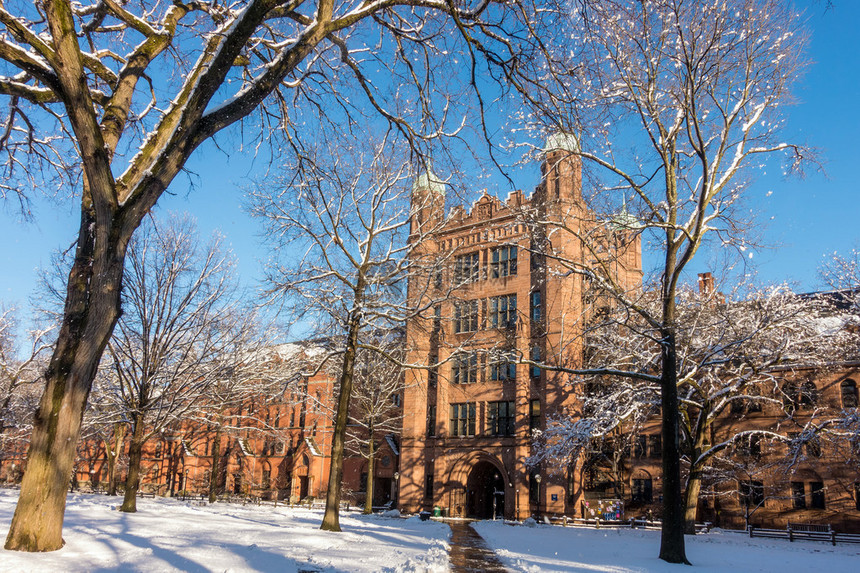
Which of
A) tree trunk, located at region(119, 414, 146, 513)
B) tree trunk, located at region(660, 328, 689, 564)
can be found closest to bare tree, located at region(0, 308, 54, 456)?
tree trunk, located at region(119, 414, 146, 513)

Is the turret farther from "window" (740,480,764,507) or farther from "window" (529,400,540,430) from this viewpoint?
"window" (740,480,764,507)

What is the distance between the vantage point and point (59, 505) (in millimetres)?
6203

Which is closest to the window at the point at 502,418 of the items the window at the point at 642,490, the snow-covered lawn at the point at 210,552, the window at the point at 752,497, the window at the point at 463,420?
the window at the point at 463,420

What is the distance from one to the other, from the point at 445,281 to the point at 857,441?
50.0 feet

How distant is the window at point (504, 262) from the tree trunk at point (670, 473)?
79.0ft

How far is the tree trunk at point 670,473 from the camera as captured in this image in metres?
12.2

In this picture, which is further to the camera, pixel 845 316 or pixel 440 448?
pixel 440 448

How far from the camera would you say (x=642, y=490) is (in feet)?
107

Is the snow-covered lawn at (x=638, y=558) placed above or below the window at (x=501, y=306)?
below

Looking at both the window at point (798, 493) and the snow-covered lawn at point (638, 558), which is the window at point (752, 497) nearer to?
the window at point (798, 493)

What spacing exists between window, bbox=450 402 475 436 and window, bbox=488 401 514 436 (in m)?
1.54

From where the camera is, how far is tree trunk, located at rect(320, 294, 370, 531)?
15906 millimetres

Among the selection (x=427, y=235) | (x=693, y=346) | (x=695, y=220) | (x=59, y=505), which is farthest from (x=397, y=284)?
(x=59, y=505)

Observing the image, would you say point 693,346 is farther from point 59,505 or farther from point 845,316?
point 59,505
